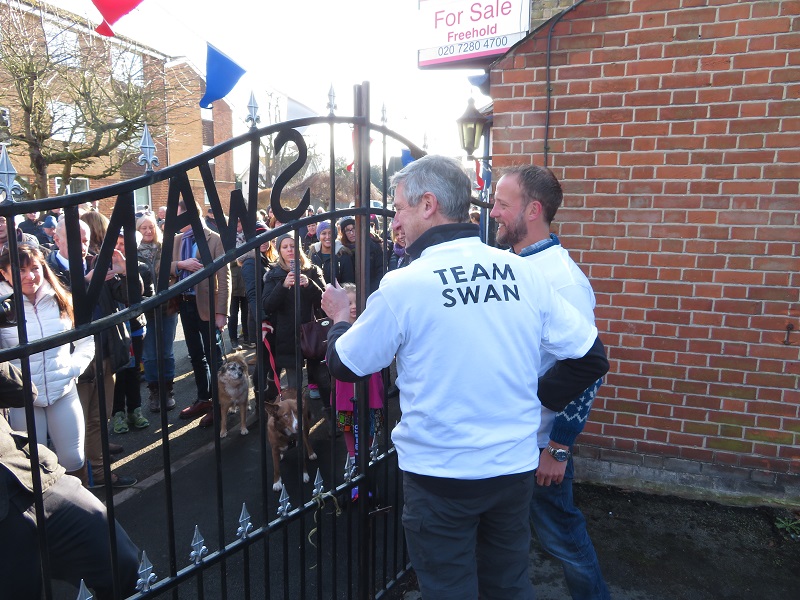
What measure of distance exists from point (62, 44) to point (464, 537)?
557 inches

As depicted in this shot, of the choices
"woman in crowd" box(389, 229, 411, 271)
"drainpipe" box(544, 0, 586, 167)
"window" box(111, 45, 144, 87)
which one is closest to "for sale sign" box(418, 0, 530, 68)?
"drainpipe" box(544, 0, 586, 167)

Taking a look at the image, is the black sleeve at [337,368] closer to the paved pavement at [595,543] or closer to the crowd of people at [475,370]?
the crowd of people at [475,370]

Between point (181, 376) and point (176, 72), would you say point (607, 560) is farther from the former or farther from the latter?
point (176, 72)

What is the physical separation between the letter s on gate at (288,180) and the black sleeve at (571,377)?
1.09m

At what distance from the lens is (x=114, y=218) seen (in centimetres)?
151

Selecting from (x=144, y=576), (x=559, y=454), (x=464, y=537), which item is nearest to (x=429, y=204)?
(x=464, y=537)

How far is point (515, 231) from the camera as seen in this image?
2363 mm

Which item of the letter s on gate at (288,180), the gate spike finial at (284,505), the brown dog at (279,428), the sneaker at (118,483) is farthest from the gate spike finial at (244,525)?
the sneaker at (118,483)

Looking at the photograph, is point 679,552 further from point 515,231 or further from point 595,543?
point 515,231

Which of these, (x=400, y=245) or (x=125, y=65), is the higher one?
(x=125, y=65)

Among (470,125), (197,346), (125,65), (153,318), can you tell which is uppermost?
(125,65)

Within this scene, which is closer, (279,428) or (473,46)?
(279,428)

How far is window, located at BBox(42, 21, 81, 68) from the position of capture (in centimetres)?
1174

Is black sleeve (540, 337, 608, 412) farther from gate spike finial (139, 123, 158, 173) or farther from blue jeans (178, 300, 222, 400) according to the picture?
blue jeans (178, 300, 222, 400)
